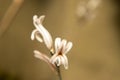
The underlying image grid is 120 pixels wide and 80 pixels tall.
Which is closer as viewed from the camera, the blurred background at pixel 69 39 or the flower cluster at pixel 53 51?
Answer: the flower cluster at pixel 53 51

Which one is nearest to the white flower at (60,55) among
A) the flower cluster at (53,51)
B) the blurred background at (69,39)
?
the flower cluster at (53,51)

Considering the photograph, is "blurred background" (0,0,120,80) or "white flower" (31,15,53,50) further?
"blurred background" (0,0,120,80)

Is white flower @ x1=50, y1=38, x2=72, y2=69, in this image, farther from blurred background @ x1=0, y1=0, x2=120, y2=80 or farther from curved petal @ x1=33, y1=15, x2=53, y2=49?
blurred background @ x1=0, y1=0, x2=120, y2=80

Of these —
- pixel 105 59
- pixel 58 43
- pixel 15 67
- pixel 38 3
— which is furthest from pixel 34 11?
pixel 58 43

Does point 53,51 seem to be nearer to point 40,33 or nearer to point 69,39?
point 40,33

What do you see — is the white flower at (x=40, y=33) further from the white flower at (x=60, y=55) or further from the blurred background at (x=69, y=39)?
the blurred background at (x=69, y=39)

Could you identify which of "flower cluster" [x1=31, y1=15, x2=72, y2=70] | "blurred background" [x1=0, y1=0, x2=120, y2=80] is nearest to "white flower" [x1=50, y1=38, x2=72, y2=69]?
"flower cluster" [x1=31, y1=15, x2=72, y2=70]
